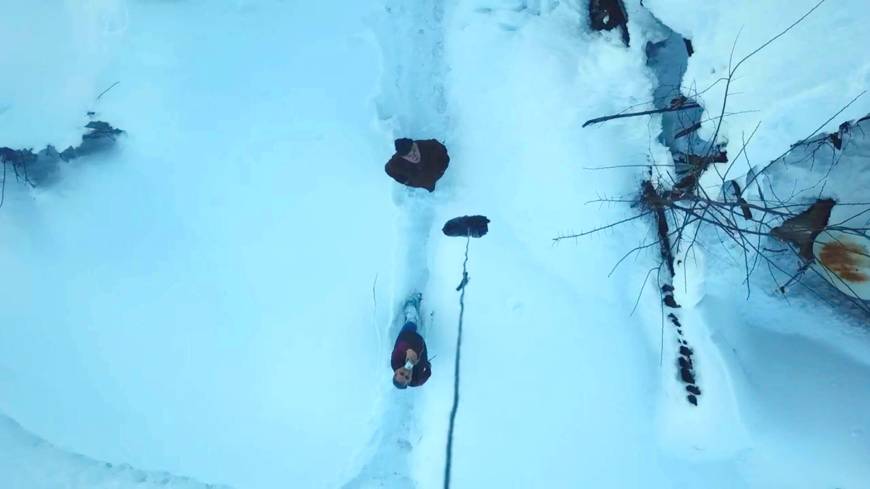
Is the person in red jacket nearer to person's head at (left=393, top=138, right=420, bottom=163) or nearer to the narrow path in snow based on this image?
the narrow path in snow

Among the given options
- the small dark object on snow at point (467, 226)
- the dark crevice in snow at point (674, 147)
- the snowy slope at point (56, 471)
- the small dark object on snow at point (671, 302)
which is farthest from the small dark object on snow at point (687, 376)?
the snowy slope at point (56, 471)

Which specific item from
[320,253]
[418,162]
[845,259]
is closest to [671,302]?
[845,259]

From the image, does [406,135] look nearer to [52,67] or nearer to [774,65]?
[774,65]

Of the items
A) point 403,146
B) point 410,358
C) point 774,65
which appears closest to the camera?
point 774,65

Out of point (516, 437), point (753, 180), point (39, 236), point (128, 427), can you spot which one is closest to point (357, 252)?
point (516, 437)

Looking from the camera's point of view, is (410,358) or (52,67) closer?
(410,358)

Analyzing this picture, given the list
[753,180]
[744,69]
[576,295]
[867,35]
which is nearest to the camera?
[867,35]

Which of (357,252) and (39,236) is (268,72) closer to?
(357,252)
